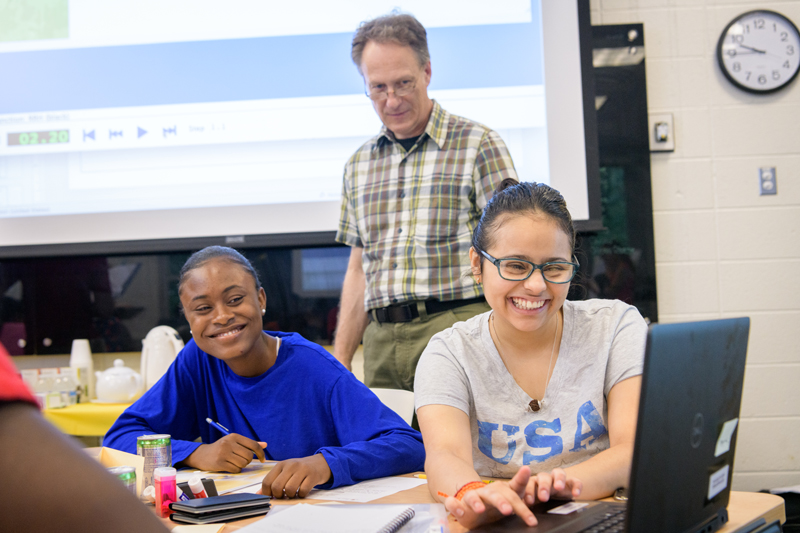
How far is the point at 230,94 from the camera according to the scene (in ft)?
8.28

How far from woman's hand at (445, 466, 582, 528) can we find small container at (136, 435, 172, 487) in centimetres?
57

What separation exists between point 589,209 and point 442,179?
2.33ft

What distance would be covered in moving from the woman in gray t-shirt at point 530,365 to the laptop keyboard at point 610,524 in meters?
0.24

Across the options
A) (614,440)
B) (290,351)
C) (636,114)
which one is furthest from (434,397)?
(636,114)

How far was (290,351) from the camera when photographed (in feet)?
4.95

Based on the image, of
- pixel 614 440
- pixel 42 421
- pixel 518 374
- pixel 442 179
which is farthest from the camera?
pixel 442 179

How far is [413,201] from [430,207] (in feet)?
0.21

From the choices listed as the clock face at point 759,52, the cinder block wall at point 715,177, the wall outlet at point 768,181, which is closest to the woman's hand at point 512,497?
the cinder block wall at point 715,177

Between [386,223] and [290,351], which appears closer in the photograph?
[290,351]

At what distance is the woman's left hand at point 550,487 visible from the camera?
31.7 inches

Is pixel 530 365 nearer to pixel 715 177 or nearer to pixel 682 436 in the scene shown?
pixel 682 436

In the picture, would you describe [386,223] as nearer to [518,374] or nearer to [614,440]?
[518,374]

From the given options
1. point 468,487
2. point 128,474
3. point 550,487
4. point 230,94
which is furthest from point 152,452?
point 230,94

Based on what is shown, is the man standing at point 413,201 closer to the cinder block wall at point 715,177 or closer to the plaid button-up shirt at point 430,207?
the plaid button-up shirt at point 430,207
